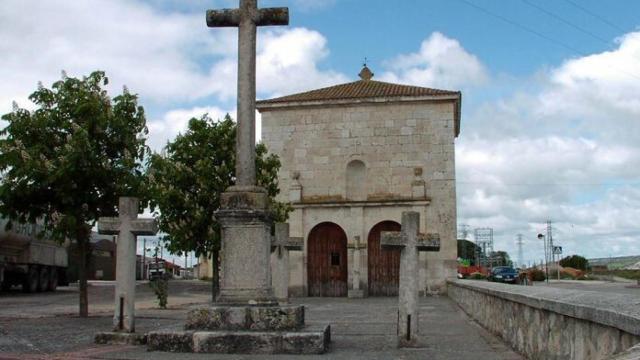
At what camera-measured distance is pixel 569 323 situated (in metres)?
5.57

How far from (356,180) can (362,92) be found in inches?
163

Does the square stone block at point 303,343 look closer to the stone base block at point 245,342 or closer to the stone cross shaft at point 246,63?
the stone base block at point 245,342

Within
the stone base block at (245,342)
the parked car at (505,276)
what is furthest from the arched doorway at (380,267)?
the parked car at (505,276)

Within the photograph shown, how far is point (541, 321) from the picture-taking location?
22.3ft

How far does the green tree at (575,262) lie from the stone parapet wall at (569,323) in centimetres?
8662

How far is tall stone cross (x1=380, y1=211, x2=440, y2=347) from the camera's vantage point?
9.93 meters

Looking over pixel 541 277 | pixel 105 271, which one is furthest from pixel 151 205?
pixel 541 277

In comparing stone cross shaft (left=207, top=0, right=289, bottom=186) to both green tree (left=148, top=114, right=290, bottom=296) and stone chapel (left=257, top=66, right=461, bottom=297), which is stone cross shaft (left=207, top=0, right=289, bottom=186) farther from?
stone chapel (left=257, top=66, right=461, bottom=297)

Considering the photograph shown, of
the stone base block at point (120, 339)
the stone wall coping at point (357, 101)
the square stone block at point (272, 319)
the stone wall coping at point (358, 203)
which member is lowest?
the stone base block at point (120, 339)

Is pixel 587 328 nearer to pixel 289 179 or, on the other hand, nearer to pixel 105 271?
pixel 289 179

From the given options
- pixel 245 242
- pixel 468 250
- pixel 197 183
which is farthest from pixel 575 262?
pixel 245 242

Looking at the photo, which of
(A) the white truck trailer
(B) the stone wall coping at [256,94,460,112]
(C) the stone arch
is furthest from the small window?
(A) the white truck trailer

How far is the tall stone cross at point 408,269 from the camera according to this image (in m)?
9.93

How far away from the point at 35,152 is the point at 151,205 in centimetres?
281
